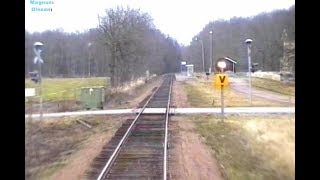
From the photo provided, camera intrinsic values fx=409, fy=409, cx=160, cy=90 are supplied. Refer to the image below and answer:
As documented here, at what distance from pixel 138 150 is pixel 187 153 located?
1.60 ft

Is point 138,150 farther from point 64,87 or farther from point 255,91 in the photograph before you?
point 255,91

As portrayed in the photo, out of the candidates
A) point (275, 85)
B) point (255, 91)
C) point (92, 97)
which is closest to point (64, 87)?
point (92, 97)

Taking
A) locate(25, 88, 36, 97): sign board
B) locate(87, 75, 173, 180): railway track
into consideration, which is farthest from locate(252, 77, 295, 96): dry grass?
locate(25, 88, 36, 97): sign board

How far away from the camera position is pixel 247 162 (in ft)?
12.6

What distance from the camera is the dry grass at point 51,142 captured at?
3693mm

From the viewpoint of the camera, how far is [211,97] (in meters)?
4.09

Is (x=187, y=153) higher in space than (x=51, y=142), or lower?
lower

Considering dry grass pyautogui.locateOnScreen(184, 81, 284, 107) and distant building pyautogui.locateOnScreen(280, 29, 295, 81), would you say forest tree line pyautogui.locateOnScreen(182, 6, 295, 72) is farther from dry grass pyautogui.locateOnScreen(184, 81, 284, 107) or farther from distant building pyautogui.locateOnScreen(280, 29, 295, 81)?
dry grass pyautogui.locateOnScreen(184, 81, 284, 107)

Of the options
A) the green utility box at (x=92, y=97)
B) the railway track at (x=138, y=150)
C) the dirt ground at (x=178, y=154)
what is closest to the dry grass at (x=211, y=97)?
the dirt ground at (x=178, y=154)

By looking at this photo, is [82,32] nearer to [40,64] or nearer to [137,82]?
[40,64]

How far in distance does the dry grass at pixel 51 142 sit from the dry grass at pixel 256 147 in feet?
4.24

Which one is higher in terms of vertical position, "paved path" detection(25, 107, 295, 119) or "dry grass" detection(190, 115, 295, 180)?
"paved path" detection(25, 107, 295, 119)

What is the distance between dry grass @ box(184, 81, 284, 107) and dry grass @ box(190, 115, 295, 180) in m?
0.18

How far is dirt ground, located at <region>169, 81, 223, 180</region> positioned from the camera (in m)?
3.80
